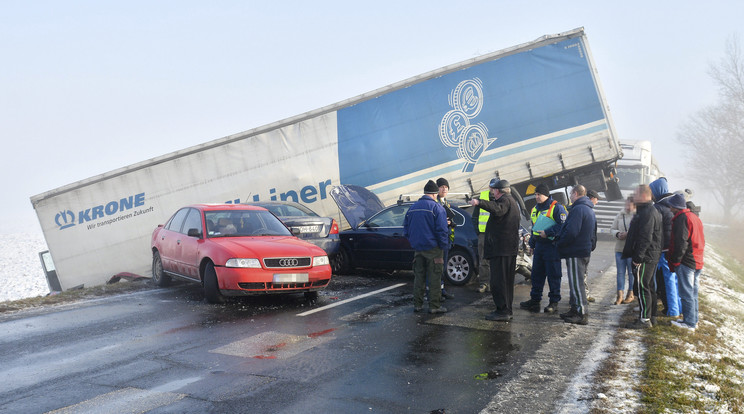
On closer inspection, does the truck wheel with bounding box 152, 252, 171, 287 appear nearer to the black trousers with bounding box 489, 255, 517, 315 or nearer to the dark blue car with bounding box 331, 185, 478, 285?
the dark blue car with bounding box 331, 185, 478, 285

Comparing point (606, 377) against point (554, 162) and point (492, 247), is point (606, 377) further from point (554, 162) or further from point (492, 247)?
point (554, 162)

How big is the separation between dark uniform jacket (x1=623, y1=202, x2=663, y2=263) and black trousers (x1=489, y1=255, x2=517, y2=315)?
144 centimetres

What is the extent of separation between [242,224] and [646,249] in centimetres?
588

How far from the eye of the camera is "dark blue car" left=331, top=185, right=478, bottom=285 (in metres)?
9.88

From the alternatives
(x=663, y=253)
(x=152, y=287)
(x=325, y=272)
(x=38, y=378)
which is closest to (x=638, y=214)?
(x=663, y=253)

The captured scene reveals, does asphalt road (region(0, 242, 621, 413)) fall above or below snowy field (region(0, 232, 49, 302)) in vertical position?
below

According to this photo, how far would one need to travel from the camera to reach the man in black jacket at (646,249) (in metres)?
6.76

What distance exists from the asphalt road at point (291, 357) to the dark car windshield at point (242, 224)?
1.12m

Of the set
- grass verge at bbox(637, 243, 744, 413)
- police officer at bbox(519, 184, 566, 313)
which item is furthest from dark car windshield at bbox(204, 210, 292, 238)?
grass verge at bbox(637, 243, 744, 413)

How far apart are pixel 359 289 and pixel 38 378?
5.47 m

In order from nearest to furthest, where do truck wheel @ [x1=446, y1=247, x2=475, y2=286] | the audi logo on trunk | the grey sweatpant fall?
the grey sweatpant, the audi logo on trunk, truck wheel @ [x1=446, y1=247, x2=475, y2=286]

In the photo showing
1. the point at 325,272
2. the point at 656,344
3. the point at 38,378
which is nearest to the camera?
the point at 38,378

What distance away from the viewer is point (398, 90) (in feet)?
46.8

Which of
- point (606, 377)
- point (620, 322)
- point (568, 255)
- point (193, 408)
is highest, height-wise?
point (193, 408)
